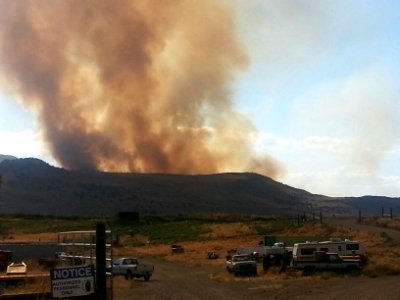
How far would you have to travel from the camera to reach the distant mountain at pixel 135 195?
151m

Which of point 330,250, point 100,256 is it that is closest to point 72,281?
point 100,256

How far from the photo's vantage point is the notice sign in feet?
46.8

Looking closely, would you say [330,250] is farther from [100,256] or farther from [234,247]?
[100,256]

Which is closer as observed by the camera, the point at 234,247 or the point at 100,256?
the point at 100,256

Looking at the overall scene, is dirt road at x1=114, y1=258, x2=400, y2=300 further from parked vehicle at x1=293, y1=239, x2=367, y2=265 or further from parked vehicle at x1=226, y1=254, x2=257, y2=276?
parked vehicle at x1=293, y1=239, x2=367, y2=265

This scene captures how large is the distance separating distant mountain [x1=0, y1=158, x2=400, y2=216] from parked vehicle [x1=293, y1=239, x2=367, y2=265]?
94.6 m

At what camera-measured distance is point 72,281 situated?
47.4 feet

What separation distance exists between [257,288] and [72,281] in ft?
69.5

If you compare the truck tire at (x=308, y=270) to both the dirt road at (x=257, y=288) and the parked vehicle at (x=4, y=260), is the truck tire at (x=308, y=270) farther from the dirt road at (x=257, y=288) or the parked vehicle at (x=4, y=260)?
the parked vehicle at (x=4, y=260)

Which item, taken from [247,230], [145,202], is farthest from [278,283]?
[145,202]

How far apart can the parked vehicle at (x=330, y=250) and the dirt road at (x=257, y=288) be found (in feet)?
9.78

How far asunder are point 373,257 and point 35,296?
38.9 meters

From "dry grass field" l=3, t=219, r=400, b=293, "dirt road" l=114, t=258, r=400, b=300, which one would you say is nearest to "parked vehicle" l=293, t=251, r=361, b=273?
"dry grass field" l=3, t=219, r=400, b=293

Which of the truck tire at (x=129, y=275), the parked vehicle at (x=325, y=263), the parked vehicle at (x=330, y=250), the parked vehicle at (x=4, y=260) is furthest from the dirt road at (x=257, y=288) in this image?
the parked vehicle at (x=4, y=260)
